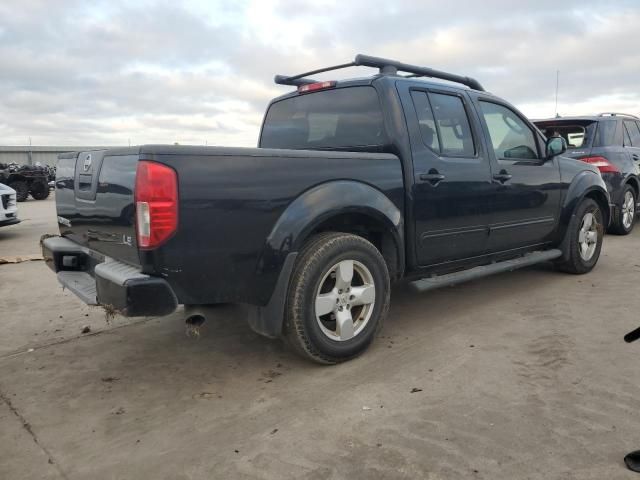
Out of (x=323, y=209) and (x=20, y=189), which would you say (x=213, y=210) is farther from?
(x=20, y=189)

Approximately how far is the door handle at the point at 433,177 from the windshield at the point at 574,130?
15.1ft

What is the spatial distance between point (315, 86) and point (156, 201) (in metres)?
2.09

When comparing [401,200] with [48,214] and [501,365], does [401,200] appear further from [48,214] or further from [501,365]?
[48,214]

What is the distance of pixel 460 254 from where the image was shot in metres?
4.12

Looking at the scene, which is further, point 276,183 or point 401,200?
point 401,200

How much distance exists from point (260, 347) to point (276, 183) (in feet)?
4.34

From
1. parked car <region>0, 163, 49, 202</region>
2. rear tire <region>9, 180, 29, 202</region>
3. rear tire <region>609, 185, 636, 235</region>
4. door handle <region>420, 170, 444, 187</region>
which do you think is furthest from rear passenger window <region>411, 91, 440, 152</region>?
rear tire <region>9, 180, 29, 202</region>

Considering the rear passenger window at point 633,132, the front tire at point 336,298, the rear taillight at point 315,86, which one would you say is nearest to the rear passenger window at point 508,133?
the rear taillight at point 315,86

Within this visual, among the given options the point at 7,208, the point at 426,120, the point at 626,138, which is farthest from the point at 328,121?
the point at 7,208

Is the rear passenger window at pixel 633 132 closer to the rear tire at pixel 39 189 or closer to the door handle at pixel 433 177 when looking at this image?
the door handle at pixel 433 177

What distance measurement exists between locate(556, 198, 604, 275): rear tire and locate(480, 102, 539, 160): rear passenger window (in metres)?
0.92

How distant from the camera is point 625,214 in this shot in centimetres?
802

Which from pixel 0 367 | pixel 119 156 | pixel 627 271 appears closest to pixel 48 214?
pixel 0 367

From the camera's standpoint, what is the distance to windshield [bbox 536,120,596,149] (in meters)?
7.53
